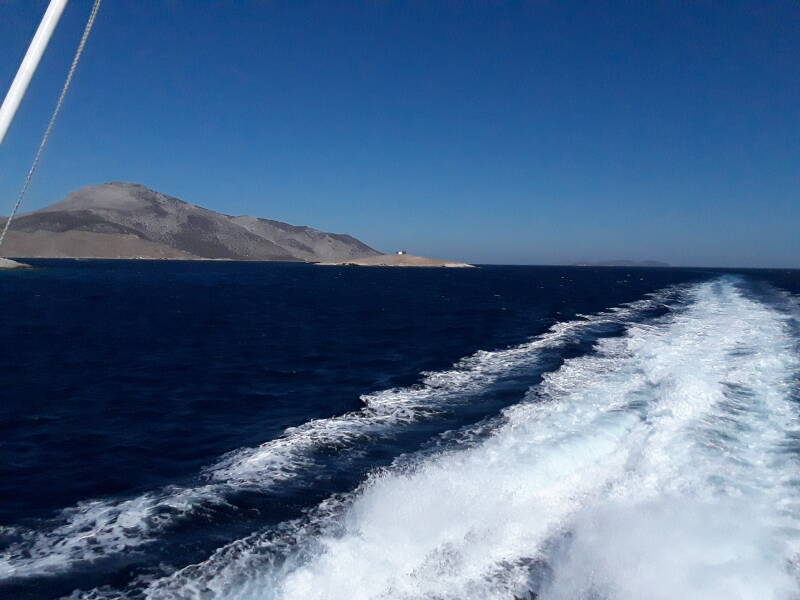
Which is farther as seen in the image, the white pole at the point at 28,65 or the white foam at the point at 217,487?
the white foam at the point at 217,487

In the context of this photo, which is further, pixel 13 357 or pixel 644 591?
pixel 13 357

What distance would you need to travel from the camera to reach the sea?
275 inches

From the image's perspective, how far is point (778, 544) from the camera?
25.3 feet

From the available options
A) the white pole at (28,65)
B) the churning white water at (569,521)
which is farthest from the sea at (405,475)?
the white pole at (28,65)

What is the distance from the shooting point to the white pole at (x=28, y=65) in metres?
4.73

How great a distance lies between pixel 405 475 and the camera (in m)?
10.1

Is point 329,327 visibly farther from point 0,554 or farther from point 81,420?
point 0,554

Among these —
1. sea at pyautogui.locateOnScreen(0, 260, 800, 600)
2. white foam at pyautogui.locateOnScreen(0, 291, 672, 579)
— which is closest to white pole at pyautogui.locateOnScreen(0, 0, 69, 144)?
sea at pyautogui.locateOnScreen(0, 260, 800, 600)

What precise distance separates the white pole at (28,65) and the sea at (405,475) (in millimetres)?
5508

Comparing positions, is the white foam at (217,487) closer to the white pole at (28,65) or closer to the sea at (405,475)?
the sea at (405,475)

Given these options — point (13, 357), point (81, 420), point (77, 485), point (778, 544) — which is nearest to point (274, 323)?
point (13, 357)

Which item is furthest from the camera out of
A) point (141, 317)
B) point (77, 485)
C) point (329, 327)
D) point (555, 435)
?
point (141, 317)

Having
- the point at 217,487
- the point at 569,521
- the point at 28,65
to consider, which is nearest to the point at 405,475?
the point at 569,521

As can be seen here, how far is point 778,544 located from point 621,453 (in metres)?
3.77
